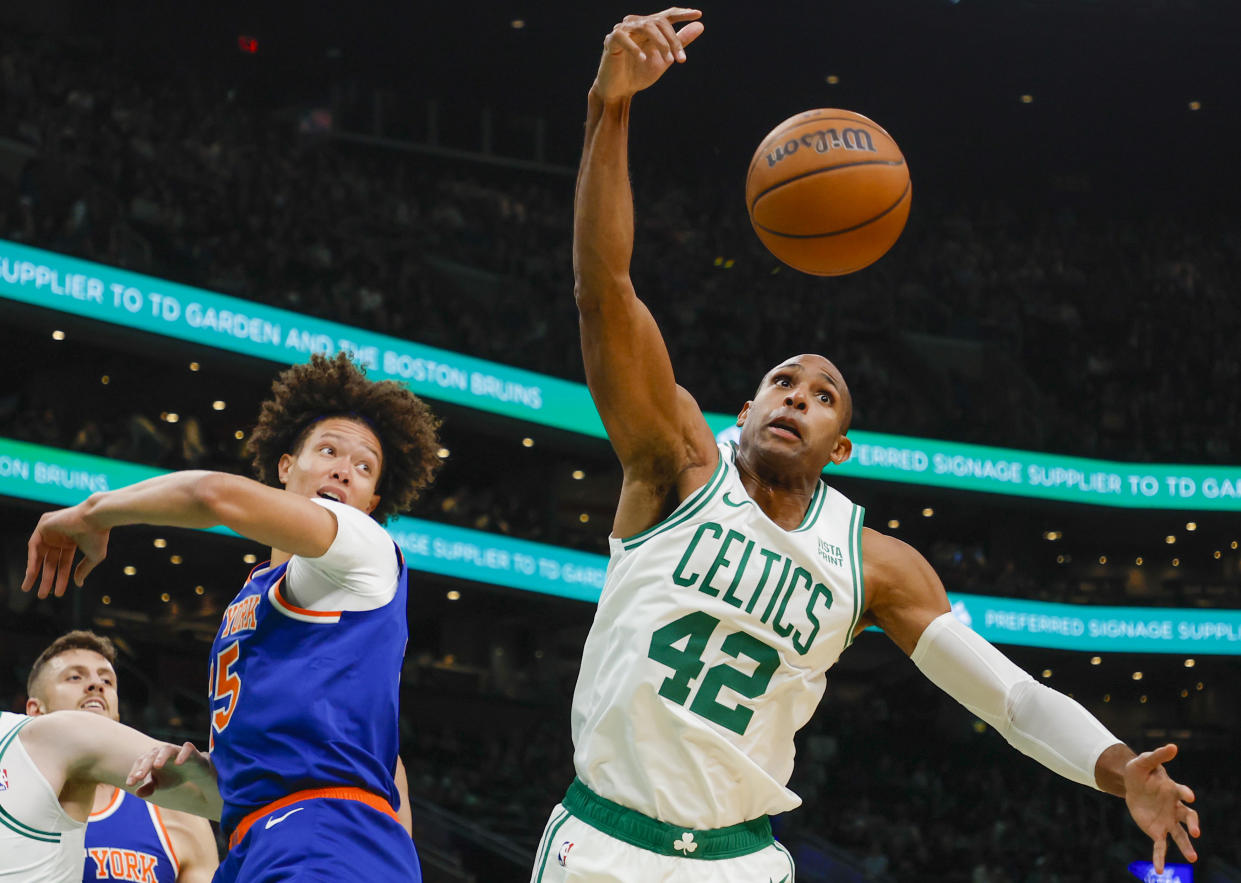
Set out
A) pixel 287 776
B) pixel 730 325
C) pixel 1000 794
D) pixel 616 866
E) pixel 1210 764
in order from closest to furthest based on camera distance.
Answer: pixel 287 776, pixel 616 866, pixel 1000 794, pixel 730 325, pixel 1210 764

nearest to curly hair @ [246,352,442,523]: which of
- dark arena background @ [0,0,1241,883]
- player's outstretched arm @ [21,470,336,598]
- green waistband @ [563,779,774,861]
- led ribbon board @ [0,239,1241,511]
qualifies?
player's outstretched arm @ [21,470,336,598]

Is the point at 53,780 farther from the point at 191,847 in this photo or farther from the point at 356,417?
the point at 356,417

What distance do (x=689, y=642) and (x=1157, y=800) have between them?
3.70 feet

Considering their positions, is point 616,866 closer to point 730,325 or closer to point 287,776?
point 287,776

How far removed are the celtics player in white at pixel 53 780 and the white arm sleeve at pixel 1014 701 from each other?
7.08ft

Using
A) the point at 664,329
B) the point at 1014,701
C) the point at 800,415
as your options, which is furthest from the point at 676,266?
the point at 1014,701

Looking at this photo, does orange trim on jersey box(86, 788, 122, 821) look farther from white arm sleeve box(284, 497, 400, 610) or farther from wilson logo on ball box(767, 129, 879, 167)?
wilson logo on ball box(767, 129, 879, 167)

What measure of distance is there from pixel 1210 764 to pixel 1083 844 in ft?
24.3

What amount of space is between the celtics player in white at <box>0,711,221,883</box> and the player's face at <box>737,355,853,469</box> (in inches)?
73.3

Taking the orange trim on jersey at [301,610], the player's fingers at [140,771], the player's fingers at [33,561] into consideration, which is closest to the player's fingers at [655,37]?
the orange trim on jersey at [301,610]

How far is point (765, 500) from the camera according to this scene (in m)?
3.77

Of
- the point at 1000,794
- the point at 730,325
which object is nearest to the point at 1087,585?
the point at 1000,794

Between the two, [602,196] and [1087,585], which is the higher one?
[1087,585]

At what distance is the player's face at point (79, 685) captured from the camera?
5.08 m
